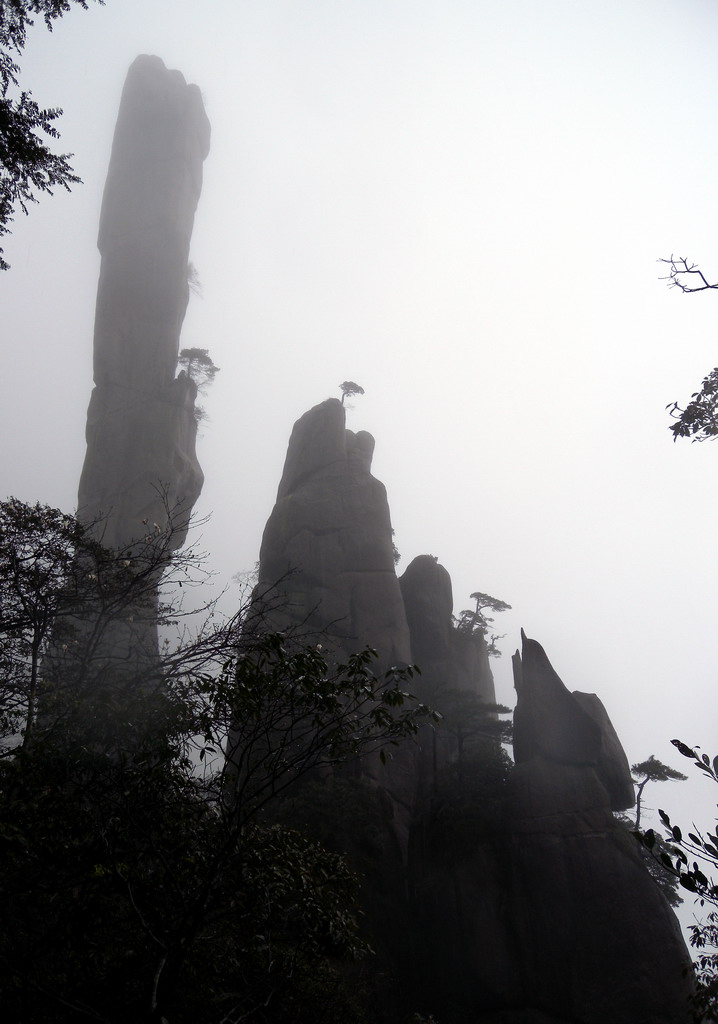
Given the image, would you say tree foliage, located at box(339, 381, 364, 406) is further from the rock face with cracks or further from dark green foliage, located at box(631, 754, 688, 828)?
dark green foliage, located at box(631, 754, 688, 828)

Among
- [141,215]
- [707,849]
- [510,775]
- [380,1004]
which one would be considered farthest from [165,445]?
[707,849]

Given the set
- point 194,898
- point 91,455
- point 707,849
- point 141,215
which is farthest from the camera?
point 141,215

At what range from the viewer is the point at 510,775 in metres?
24.8

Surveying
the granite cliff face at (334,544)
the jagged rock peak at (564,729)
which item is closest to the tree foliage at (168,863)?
the jagged rock peak at (564,729)

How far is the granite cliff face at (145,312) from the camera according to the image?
37.4 meters

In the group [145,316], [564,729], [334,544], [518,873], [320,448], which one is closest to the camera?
[518,873]


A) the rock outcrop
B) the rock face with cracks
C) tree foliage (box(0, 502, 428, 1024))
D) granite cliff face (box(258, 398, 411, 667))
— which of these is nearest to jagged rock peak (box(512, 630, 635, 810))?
the rock outcrop

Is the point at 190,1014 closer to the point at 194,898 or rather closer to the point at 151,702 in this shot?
the point at 194,898

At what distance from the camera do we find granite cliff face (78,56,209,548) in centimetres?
3738

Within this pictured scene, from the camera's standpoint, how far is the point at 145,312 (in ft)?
140

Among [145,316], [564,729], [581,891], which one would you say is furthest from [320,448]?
[581,891]

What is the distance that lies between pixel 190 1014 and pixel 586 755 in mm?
20191

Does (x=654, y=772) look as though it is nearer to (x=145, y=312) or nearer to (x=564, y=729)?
(x=564, y=729)

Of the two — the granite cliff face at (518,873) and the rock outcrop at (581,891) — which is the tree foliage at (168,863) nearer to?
the granite cliff face at (518,873)
